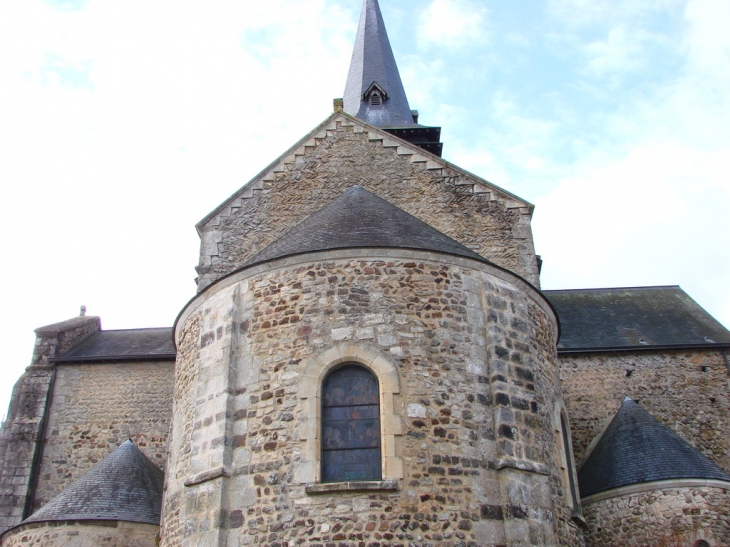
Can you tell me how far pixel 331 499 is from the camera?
720 centimetres

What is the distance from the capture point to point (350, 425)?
7.66m

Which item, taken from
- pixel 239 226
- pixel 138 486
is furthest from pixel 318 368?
pixel 239 226

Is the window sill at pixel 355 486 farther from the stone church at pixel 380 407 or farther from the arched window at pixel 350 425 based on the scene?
the arched window at pixel 350 425

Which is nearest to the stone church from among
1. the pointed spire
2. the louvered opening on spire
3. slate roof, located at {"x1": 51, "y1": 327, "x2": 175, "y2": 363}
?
slate roof, located at {"x1": 51, "y1": 327, "x2": 175, "y2": 363}

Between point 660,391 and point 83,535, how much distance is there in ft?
33.1

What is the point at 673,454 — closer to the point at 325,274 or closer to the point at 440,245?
the point at 440,245

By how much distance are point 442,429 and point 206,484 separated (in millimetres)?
2533

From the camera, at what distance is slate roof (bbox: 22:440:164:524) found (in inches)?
398

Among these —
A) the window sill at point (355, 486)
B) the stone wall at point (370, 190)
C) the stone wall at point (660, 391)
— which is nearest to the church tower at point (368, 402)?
the window sill at point (355, 486)

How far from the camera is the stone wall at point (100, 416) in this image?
44.5 ft

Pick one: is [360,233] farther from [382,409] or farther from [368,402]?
[382,409]

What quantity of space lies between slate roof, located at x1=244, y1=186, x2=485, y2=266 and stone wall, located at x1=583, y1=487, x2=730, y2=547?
14.4 feet

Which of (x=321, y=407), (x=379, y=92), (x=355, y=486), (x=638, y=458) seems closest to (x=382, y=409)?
(x=321, y=407)

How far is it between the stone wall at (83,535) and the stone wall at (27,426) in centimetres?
Result: 333
